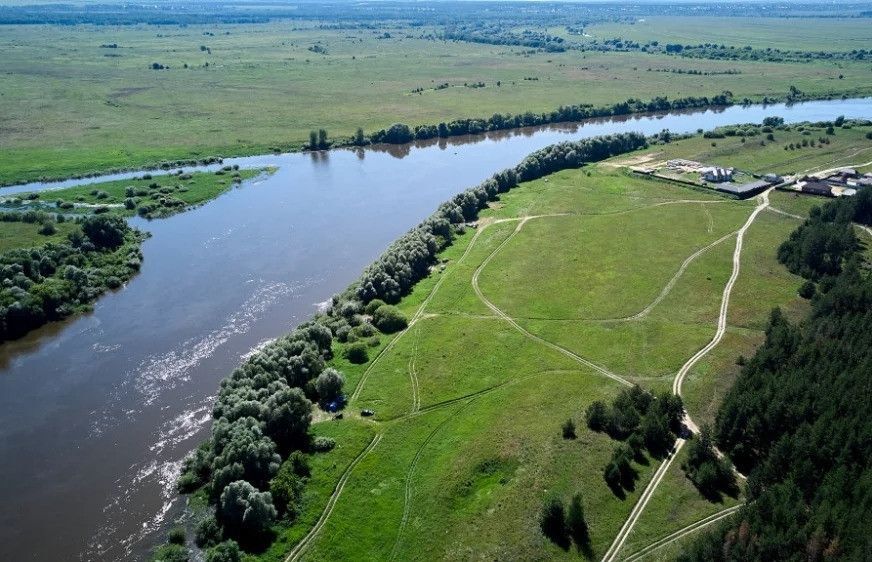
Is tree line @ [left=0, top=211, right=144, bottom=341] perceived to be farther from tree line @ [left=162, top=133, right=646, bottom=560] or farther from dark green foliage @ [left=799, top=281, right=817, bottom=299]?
dark green foliage @ [left=799, top=281, right=817, bottom=299]

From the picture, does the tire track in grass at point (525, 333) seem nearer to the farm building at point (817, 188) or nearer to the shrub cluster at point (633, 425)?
the shrub cluster at point (633, 425)

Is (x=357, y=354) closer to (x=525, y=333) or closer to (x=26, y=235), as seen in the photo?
(x=525, y=333)

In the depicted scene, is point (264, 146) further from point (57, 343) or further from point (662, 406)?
point (662, 406)

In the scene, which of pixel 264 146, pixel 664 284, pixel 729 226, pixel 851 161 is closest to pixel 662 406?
pixel 664 284

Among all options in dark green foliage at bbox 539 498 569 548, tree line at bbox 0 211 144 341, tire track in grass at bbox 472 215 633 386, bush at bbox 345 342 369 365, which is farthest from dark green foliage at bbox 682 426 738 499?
tree line at bbox 0 211 144 341

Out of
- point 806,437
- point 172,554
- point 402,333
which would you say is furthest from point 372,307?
point 806,437

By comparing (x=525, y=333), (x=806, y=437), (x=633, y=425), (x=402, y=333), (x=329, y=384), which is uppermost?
(x=806, y=437)
